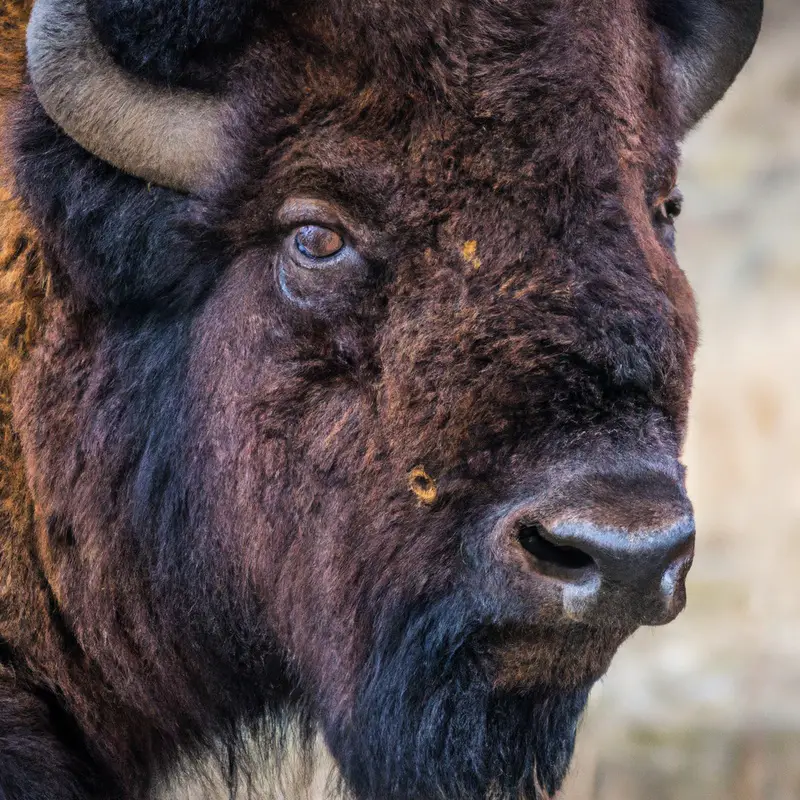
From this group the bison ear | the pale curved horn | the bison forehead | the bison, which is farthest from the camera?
the bison ear

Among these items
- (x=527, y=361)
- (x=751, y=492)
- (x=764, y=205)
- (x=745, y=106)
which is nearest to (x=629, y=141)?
(x=527, y=361)

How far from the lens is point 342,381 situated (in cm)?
244

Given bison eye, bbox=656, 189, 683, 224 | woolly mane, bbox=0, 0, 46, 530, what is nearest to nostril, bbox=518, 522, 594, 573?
bison eye, bbox=656, 189, 683, 224

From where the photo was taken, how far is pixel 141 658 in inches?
111

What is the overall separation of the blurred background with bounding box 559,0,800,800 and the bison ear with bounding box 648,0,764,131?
2.01m

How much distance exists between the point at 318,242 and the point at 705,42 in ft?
4.20

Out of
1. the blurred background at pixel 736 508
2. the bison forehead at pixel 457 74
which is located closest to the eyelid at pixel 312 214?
the bison forehead at pixel 457 74

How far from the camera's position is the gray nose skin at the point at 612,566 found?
6.66ft

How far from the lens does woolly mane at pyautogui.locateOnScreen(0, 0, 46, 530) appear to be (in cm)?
277

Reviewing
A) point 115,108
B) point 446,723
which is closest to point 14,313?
point 115,108

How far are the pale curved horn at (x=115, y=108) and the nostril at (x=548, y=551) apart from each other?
1.00 m

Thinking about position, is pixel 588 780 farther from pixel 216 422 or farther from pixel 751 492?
pixel 751 492

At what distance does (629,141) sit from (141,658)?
5.08 ft

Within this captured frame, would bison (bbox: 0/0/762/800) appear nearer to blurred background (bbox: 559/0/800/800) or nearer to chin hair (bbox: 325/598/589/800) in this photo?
chin hair (bbox: 325/598/589/800)
